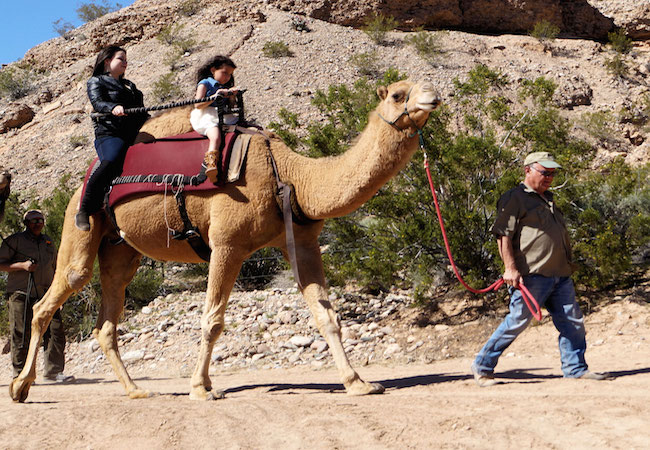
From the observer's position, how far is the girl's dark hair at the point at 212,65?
6473mm

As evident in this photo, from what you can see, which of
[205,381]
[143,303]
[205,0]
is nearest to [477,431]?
[205,381]

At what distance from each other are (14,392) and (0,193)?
101 inches

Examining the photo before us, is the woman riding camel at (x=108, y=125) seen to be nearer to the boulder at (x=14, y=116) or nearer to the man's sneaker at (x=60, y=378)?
the man's sneaker at (x=60, y=378)

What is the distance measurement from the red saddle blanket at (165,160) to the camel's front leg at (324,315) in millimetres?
1132

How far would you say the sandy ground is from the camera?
157 inches

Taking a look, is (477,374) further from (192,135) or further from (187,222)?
(192,135)

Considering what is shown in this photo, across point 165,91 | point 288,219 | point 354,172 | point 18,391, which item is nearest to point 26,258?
point 18,391

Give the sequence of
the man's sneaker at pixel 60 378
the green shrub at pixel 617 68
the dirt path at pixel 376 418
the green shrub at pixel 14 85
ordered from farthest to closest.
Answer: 1. the green shrub at pixel 14 85
2. the green shrub at pixel 617 68
3. the man's sneaker at pixel 60 378
4. the dirt path at pixel 376 418

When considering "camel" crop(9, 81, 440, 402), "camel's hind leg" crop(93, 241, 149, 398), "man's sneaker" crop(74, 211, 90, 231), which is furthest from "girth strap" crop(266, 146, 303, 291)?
"camel's hind leg" crop(93, 241, 149, 398)

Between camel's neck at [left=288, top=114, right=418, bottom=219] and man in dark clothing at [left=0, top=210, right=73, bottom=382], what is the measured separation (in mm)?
4746

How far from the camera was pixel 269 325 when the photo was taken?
11.0 meters

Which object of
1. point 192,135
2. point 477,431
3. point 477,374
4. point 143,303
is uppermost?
point 192,135

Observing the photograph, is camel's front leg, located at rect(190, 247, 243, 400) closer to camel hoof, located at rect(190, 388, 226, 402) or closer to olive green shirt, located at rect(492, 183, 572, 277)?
camel hoof, located at rect(190, 388, 226, 402)

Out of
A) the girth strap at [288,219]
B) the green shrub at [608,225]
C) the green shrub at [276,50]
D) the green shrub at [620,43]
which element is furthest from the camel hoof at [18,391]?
the green shrub at [620,43]
